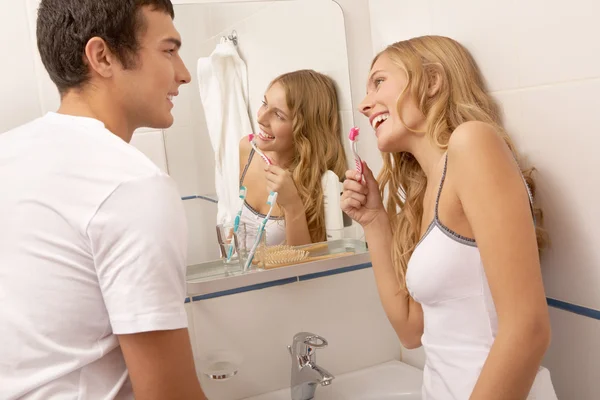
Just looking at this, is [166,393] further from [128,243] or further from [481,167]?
[481,167]

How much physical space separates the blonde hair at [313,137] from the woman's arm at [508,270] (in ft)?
2.10

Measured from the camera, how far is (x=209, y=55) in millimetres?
1482

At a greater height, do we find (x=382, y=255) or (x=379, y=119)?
(x=379, y=119)

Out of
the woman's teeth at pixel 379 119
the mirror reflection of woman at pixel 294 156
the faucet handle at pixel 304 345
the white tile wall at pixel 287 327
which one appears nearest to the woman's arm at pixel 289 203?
the mirror reflection of woman at pixel 294 156

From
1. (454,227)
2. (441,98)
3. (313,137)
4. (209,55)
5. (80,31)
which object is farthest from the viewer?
(313,137)

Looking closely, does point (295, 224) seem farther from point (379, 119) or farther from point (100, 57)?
point (100, 57)

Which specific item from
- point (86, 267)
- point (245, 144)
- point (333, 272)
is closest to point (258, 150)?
point (245, 144)

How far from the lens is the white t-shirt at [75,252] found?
2.76 ft

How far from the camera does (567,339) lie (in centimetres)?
115

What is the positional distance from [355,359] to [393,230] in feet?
1.35

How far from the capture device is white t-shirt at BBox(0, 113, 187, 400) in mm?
841

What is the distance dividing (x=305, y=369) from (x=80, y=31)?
0.87m

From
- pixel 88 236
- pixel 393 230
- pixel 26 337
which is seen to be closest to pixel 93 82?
pixel 88 236

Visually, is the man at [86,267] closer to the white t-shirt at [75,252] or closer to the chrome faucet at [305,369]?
the white t-shirt at [75,252]
